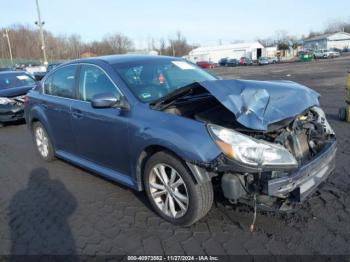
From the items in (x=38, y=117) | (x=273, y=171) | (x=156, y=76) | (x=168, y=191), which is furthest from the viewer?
(x=38, y=117)

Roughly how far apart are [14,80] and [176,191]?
32.2 ft

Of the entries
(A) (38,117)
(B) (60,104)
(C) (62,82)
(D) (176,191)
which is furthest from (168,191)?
(A) (38,117)

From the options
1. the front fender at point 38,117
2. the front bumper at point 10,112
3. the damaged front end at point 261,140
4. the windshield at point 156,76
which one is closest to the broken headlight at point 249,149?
the damaged front end at point 261,140

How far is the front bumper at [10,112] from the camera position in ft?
33.4

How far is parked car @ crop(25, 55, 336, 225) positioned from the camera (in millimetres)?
3211

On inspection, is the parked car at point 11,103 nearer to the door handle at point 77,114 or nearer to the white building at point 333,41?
the door handle at point 77,114

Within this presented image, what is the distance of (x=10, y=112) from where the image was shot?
10195mm

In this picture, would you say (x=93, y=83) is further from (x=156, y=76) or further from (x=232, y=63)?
(x=232, y=63)

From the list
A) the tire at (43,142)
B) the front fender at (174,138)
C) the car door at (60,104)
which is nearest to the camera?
the front fender at (174,138)

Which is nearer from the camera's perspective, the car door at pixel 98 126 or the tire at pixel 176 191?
the tire at pixel 176 191

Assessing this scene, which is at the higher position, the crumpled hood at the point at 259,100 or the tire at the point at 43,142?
the crumpled hood at the point at 259,100

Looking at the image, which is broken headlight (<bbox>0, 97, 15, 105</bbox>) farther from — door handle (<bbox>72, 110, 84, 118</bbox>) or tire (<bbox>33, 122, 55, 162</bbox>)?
door handle (<bbox>72, 110, 84, 118</bbox>)

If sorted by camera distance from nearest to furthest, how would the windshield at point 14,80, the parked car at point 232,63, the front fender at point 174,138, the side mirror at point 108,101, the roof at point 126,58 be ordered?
the front fender at point 174,138
the side mirror at point 108,101
the roof at point 126,58
the windshield at point 14,80
the parked car at point 232,63

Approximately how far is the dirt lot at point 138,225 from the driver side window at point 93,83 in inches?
51.2
